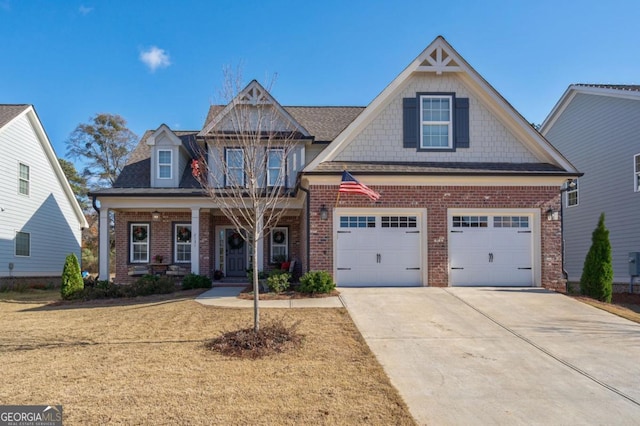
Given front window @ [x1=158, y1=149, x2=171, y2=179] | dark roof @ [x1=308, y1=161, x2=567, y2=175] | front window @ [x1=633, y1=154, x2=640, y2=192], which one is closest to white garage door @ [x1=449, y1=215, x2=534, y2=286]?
dark roof @ [x1=308, y1=161, x2=567, y2=175]

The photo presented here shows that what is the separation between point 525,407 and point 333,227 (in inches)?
305

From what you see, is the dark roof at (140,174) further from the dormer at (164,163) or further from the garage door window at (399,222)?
the garage door window at (399,222)

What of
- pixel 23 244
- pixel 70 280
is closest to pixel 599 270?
pixel 70 280

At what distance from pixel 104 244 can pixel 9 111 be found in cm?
834

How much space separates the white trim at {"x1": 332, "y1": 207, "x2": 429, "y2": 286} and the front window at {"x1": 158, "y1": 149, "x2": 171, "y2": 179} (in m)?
7.52

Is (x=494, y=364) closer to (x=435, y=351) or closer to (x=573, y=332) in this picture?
(x=435, y=351)

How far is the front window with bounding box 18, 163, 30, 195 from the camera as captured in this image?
18.4 meters

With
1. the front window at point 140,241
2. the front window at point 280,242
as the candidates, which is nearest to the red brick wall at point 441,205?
the front window at point 280,242

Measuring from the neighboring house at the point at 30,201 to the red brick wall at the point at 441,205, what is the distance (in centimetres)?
1339

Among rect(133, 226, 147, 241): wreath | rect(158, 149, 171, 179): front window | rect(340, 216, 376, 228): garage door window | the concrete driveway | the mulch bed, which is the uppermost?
rect(158, 149, 171, 179): front window

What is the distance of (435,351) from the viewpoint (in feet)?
22.8

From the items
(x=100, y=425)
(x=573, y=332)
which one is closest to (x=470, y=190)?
(x=573, y=332)

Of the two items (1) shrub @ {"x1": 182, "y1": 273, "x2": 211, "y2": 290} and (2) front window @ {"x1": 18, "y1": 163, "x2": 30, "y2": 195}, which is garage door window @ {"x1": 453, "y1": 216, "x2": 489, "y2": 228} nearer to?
(1) shrub @ {"x1": 182, "y1": 273, "x2": 211, "y2": 290}

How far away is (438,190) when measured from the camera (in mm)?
12492
